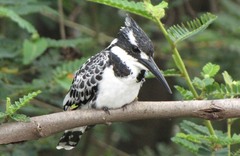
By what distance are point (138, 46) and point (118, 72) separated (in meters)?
0.21

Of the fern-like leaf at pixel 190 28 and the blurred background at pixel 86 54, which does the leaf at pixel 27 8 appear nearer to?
the blurred background at pixel 86 54

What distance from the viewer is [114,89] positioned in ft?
11.4

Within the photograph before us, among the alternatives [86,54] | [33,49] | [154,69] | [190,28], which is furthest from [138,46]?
[86,54]

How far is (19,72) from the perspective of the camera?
425 cm

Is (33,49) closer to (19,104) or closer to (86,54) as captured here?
(86,54)

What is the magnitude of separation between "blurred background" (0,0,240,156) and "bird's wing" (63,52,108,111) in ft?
0.36

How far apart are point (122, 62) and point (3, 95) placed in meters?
0.87

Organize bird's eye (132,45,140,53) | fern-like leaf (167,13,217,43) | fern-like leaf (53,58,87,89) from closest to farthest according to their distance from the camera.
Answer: fern-like leaf (167,13,217,43) → bird's eye (132,45,140,53) → fern-like leaf (53,58,87,89)

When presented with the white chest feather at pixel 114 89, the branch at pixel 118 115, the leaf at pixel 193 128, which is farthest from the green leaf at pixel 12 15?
the leaf at pixel 193 128

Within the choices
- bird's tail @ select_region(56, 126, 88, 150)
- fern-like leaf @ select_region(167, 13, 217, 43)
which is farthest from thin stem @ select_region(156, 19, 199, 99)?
bird's tail @ select_region(56, 126, 88, 150)

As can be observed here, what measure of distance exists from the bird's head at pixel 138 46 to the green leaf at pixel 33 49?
73 centimetres

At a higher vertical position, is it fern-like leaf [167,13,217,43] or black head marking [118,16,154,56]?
fern-like leaf [167,13,217,43]

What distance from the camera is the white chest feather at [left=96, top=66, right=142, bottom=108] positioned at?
339 cm

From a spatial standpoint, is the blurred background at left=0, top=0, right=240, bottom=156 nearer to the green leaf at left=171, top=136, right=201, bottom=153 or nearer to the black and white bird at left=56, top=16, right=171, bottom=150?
the black and white bird at left=56, top=16, right=171, bottom=150
